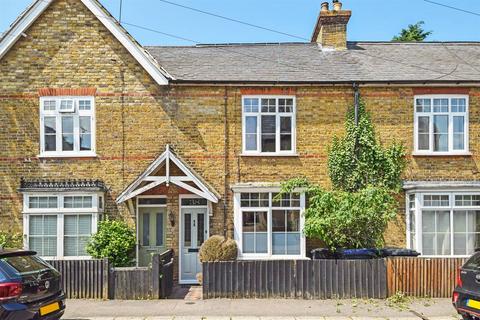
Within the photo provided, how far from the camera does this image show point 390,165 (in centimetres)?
1602

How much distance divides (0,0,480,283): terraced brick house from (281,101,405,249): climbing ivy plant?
1.21 feet

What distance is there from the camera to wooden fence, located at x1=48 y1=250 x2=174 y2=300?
42.9ft

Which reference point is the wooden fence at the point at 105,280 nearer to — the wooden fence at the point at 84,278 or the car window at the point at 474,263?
the wooden fence at the point at 84,278

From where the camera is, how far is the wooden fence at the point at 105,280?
42.9ft

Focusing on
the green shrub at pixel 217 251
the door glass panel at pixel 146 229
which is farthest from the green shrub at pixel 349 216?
the door glass panel at pixel 146 229

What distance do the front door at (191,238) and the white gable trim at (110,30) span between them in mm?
4172

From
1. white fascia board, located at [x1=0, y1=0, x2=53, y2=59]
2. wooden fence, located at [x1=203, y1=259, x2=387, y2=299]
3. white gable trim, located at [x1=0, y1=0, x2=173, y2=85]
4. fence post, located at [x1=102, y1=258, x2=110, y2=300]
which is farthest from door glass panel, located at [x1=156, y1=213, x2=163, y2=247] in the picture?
white fascia board, located at [x1=0, y1=0, x2=53, y2=59]

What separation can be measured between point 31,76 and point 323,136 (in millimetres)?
9296

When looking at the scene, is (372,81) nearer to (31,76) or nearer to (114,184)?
(114,184)

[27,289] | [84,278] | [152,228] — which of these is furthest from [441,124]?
[27,289]

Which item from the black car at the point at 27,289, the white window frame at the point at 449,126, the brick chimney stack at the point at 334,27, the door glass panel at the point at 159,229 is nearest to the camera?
the black car at the point at 27,289

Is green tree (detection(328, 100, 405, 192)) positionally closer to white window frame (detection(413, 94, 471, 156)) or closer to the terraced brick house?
the terraced brick house

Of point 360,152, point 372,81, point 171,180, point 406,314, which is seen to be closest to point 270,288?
point 406,314

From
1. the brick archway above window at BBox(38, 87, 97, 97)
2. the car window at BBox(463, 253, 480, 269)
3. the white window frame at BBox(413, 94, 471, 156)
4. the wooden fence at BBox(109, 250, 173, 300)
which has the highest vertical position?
the brick archway above window at BBox(38, 87, 97, 97)
